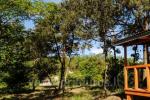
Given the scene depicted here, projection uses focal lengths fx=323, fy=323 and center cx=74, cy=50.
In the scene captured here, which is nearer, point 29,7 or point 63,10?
point 63,10

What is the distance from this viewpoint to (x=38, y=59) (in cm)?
3794

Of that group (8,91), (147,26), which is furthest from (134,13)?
(8,91)

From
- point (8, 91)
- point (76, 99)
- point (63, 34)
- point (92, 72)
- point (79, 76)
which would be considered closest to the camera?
point (76, 99)

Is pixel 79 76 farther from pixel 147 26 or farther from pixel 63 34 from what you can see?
pixel 147 26

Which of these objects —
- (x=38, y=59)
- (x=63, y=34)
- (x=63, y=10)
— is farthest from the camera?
(x=38, y=59)

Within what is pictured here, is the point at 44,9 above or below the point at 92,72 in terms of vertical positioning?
above

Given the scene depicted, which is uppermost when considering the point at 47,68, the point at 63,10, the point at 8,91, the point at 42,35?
the point at 63,10

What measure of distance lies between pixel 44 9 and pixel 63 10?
5118 millimetres

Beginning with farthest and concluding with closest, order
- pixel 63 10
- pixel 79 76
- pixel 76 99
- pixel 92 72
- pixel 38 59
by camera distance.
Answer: pixel 79 76, pixel 92 72, pixel 38 59, pixel 63 10, pixel 76 99

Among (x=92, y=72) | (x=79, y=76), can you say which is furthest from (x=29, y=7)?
(x=79, y=76)

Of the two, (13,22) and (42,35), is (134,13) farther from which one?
(13,22)

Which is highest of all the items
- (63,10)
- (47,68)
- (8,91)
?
(63,10)

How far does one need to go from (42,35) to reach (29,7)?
3.58 metres

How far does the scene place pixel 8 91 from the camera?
45.1 meters
